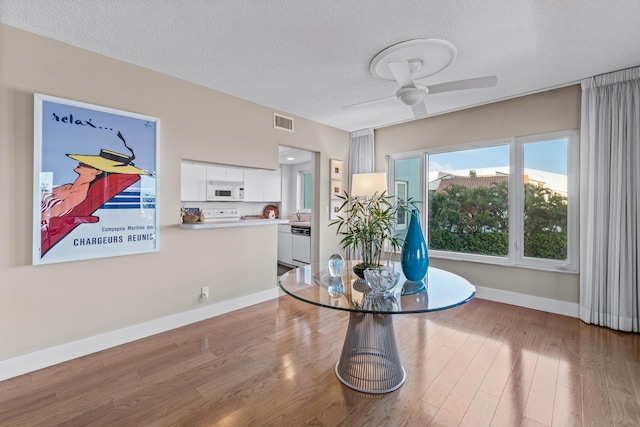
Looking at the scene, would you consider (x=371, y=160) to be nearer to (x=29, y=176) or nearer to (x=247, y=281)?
(x=247, y=281)

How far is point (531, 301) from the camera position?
3.38m

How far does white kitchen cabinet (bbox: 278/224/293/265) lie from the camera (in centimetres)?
558

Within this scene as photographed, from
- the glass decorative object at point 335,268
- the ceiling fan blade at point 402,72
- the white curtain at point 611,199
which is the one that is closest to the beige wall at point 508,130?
the white curtain at point 611,199

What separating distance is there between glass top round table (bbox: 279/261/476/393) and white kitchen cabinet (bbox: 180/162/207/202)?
7.50 feet

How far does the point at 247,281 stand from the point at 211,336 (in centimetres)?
89

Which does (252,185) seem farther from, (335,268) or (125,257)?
(335,268)

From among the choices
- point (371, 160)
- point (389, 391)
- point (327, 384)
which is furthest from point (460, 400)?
point (371, 160)

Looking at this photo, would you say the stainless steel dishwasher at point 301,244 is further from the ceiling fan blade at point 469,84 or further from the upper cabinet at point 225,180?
the ceiling fan blade at point 469,84

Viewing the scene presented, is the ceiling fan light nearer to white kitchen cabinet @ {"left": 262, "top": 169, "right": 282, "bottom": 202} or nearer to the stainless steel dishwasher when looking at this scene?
white kitchen cabinet @ {"left": 262, "top": 169, "right": 282, "bottom": 202}

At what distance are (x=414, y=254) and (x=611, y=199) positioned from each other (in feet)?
7.71

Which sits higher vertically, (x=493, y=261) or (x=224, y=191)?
(x=224, y=191)

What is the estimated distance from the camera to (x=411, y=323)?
2959mm

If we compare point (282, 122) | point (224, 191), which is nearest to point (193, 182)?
point (224, 191)

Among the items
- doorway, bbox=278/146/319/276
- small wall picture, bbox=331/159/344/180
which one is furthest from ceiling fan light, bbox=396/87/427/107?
doorway, bbox=278/146/319/276
